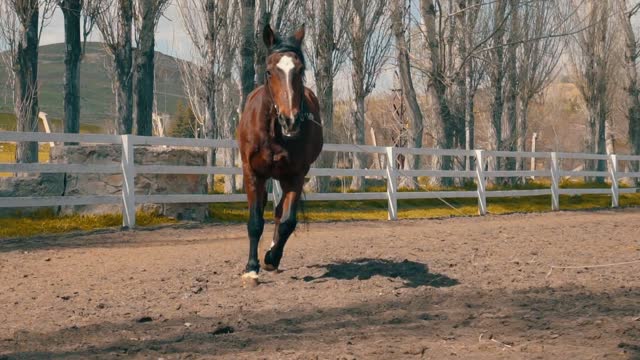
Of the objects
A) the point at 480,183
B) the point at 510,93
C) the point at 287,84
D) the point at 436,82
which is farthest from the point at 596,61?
the point at 287,84

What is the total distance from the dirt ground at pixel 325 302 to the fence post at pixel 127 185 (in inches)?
68.9

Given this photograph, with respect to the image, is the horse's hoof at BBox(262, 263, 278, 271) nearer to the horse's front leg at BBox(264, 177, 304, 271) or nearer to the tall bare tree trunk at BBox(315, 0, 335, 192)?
the horse's front leg at BBox(264, 177, 304, 271)

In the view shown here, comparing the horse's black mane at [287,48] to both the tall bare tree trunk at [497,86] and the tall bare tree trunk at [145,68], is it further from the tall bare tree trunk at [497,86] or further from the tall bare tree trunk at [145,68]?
the tall bare tree trunk at [497,86]

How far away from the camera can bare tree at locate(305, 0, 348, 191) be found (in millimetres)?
22797

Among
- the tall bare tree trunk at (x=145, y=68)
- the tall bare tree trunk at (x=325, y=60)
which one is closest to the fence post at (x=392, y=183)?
the tall bare tree trunk at (x=325, y=60)

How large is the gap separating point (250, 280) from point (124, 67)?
1384cm

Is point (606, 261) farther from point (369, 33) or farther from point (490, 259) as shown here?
point (369, 33)

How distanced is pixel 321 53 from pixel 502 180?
10.9m

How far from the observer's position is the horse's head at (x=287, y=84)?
21.4ft

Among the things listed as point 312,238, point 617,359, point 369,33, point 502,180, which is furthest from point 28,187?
point 502,180

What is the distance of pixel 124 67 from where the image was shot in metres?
19.7

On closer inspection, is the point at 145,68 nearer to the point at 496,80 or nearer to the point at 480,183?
the point at 480,183

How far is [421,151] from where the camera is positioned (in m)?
17.9

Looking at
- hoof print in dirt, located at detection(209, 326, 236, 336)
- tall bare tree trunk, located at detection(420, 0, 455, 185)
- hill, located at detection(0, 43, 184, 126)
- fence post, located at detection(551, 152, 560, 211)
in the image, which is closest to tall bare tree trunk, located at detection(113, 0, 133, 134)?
tall bare tree trunk, located at detection(420, 0, 455, 185)
